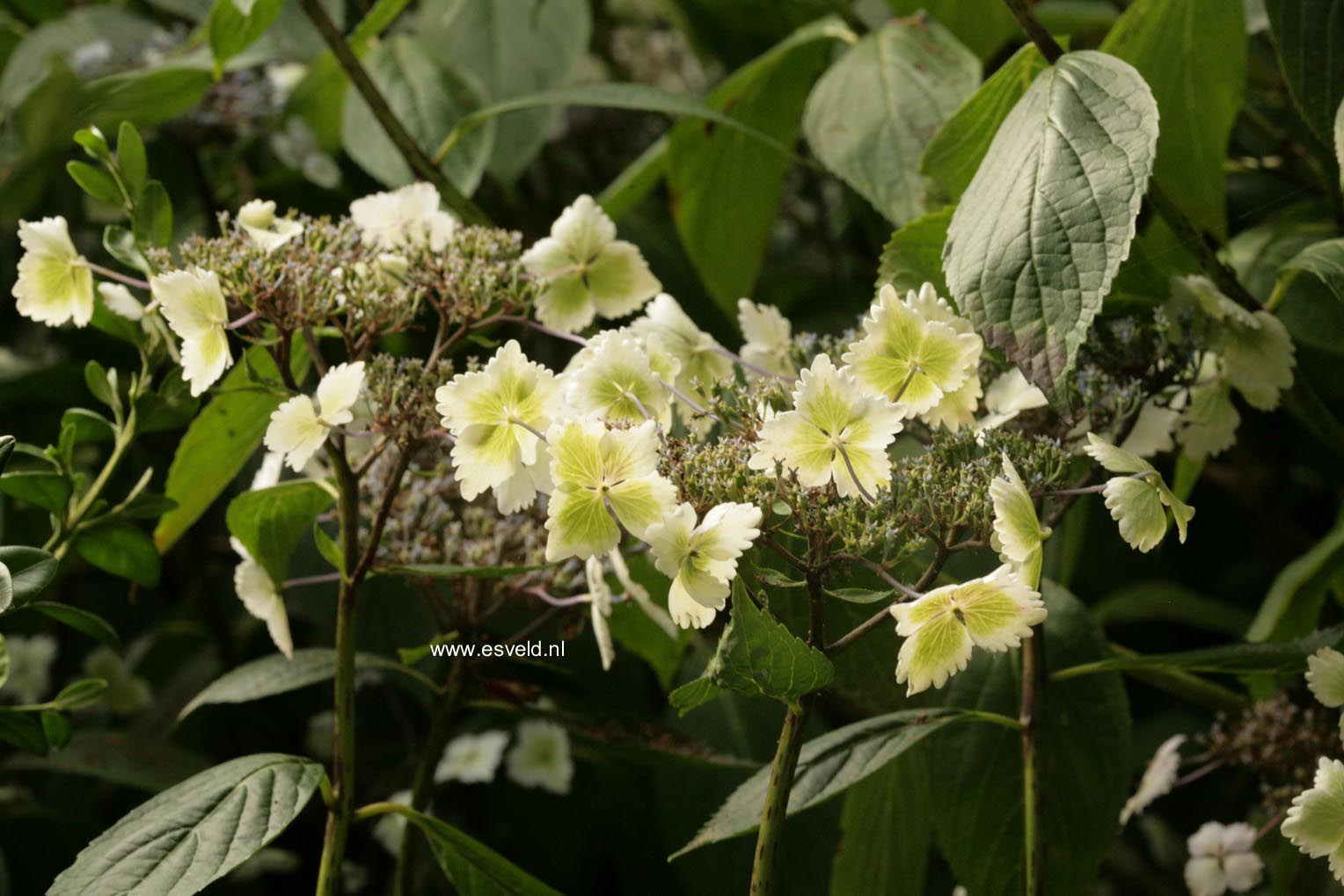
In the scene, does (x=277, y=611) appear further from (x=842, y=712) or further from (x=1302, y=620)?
(x=1302, y=620)

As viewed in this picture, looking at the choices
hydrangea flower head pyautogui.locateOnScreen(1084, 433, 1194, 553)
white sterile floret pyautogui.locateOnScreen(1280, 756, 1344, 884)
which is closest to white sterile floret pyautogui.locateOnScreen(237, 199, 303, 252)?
hydrangea flower head pyautogui.locateOnScreen(1084, 433, 1194, 553)

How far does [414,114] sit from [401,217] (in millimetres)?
288

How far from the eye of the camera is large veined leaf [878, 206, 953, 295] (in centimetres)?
52

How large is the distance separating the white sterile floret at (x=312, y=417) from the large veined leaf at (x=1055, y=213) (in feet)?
0.73

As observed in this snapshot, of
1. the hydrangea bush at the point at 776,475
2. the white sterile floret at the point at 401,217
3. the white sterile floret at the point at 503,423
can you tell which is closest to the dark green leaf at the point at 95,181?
the hydrangea bush at the point at 776,475

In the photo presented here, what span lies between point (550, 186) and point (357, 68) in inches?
18.0

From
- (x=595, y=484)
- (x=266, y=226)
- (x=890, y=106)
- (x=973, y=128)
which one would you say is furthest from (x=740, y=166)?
(x=595, y=484)

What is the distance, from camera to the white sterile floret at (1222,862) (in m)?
0.58

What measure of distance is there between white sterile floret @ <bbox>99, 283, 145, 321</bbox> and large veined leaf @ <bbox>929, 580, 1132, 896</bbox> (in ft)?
→ 1.31

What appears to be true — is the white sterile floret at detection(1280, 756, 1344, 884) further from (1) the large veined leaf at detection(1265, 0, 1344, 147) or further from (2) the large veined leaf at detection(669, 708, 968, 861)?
(1) the large veined leaf at detection(1265, 0, 1344, 147)

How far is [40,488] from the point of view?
19.9 inches

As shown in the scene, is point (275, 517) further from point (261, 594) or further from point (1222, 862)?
point (1222, 862)

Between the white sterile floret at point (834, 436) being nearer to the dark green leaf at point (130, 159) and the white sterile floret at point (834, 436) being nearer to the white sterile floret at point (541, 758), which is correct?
the dark green leaf at point (130, 159)

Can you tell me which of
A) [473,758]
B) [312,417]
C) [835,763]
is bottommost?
[473,758]
